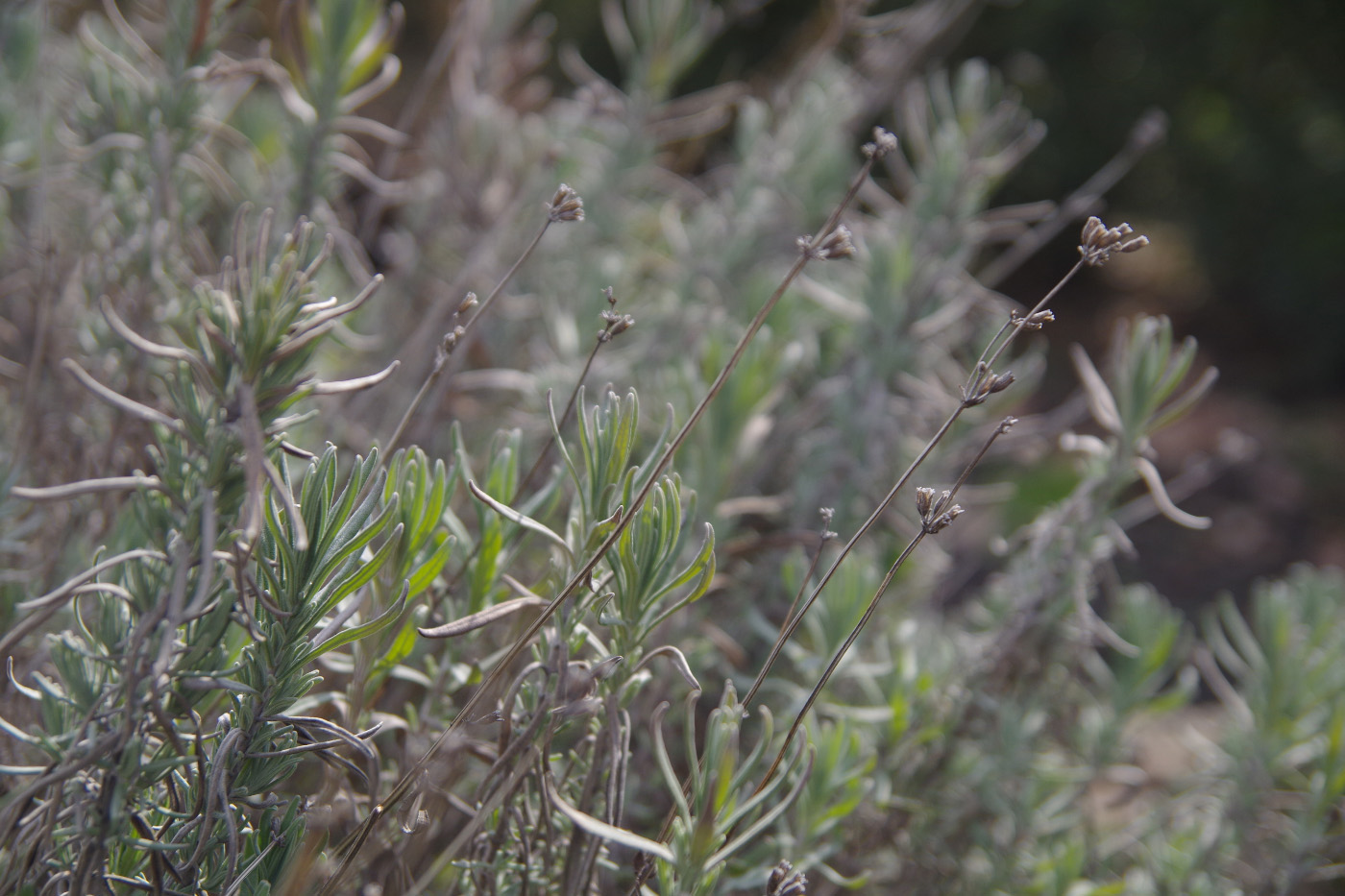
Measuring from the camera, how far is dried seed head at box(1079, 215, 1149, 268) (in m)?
0.73

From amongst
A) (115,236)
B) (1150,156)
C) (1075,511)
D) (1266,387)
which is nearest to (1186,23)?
(1150,156)

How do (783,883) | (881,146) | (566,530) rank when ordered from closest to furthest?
(783,883)
(881,146)
(566,530)

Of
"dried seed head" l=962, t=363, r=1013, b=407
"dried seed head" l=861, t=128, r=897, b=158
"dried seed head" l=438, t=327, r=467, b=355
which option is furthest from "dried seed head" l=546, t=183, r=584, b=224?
"dried seed head" l=962, t=363, r=1013, b=407

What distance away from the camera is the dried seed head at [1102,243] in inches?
28.7

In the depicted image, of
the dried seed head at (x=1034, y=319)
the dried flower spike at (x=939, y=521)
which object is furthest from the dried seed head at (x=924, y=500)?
the dried seed head at (x=1034, y=319)

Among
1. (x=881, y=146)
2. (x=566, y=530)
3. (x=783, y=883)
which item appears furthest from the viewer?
(x=566, y=530)

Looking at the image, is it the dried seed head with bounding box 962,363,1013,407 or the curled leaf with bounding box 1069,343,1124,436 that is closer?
the dried seed head with bounding box 962,363,1013,407

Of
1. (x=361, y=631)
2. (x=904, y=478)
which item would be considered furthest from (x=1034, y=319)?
(x=361, y=631)

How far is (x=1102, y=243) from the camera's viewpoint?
29.0 inches

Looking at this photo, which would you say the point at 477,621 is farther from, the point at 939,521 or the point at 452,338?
the point at 939,521

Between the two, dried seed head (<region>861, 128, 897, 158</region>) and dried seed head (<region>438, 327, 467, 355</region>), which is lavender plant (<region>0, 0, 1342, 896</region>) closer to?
dried seed head (<region>438, 327, 467, 355</region>)

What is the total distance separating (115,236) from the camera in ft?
4.42

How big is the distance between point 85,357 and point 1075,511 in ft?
4.91

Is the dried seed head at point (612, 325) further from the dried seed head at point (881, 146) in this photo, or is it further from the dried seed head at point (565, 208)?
the dried seed head at point (881, 146)
